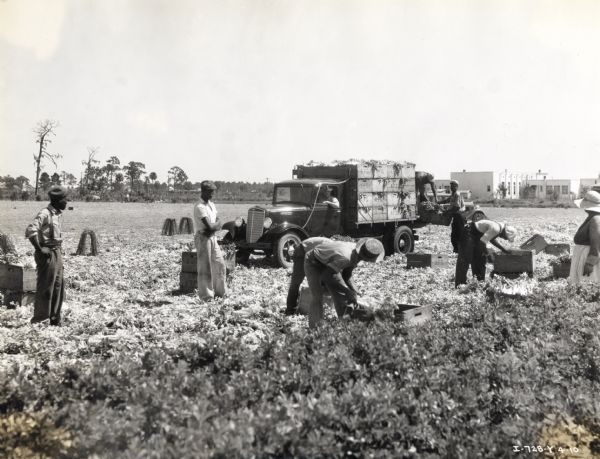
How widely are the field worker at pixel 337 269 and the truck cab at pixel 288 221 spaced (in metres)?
6.34

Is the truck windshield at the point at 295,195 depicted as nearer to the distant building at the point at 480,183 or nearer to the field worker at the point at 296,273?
the field worker at the point at 296,273

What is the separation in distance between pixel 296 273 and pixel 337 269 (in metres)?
1.54

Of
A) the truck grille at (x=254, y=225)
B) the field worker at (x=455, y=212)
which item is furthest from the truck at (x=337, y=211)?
the field worker at (x=455, y=212)

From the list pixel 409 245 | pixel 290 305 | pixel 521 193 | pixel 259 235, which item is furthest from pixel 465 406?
pixel 521 193

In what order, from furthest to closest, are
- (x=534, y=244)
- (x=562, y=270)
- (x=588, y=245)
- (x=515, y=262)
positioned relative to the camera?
(x=534, y=244) → (x=562, y=270) → (x=515, y=262) → (x=588, y=245)

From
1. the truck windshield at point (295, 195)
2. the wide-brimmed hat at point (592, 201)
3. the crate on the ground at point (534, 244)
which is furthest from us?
the truck windshield at point (295, 195)

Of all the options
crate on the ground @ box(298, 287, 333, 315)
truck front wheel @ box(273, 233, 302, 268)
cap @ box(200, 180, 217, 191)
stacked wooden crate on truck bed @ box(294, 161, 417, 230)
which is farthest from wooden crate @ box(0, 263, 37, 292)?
stacked wooden crate on truck bed @ box(294, 161, 417, 230)

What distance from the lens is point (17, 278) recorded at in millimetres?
8562

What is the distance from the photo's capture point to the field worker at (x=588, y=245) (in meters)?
8.16

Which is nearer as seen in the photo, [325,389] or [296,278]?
[325,389]

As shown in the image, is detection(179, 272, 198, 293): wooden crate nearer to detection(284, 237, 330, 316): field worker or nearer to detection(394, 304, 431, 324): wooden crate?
detection(284, 237, 330, 316): field worker

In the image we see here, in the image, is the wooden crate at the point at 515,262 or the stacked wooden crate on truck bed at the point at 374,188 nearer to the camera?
the wooden crate at the point at 515,262

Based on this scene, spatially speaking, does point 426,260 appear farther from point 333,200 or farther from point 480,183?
point 480,183

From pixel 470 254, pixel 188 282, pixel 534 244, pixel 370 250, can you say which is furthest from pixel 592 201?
pixel 188 282
